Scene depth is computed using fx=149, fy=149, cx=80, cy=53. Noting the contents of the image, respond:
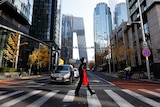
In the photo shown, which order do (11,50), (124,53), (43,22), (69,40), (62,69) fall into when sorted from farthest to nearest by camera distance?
(69,40) → (43,22) → (124,53) → (11,50) → (62,69)

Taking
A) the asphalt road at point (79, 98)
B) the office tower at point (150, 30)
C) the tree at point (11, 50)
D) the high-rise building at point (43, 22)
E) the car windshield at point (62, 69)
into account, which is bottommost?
the asphalt road at point (79, 98)

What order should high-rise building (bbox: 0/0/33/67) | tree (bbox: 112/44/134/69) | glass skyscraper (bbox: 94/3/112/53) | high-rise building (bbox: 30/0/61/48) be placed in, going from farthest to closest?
high-rise building (bbox: 30/0/61/48)
glass skyscraper (bbox: 94/3/112/53)
tree (bbox: 112/44/134/69)
high-rise building (bbox: 0/0/33/67)

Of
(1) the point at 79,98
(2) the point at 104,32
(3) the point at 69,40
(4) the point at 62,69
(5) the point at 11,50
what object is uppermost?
(3) the point at 69,40

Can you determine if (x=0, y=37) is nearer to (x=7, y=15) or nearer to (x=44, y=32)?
(x=7, y=15)

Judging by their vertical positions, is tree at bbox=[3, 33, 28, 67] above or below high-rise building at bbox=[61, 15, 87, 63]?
below

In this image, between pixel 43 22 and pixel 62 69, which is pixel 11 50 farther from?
pixel 43 22

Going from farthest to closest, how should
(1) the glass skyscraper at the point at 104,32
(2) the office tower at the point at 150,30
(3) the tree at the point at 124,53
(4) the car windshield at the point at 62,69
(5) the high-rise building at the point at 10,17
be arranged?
(1) the glass skyscraper at the point at 104,32
(3) the tree at the point at 124,53
(2) the office tower at the point at 150,30
(5) the high-rise building at the point at 10,17
(4) the car windshield at the point at 62,69

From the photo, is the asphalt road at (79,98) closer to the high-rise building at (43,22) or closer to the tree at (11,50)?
the tree at (11,50)

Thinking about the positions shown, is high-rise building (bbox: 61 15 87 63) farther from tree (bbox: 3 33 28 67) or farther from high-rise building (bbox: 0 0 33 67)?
tree (bbox: 3 33 28 67)

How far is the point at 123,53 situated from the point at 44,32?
35.4m

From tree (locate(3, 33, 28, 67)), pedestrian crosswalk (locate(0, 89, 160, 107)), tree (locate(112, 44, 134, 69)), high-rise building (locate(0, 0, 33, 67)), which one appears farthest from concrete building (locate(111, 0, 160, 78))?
high-rise building (locate(0, 0, 33, 67))

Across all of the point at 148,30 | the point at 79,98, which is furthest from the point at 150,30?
the point at 79,98

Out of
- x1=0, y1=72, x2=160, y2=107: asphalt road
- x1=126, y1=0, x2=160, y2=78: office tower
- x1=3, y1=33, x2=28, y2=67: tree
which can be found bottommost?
x1=0, y1=72, x2=160, y2=107: asphalt road

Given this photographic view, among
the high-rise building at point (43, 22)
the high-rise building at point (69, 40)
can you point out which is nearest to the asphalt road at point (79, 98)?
the high-rise building at point (43, 22)
